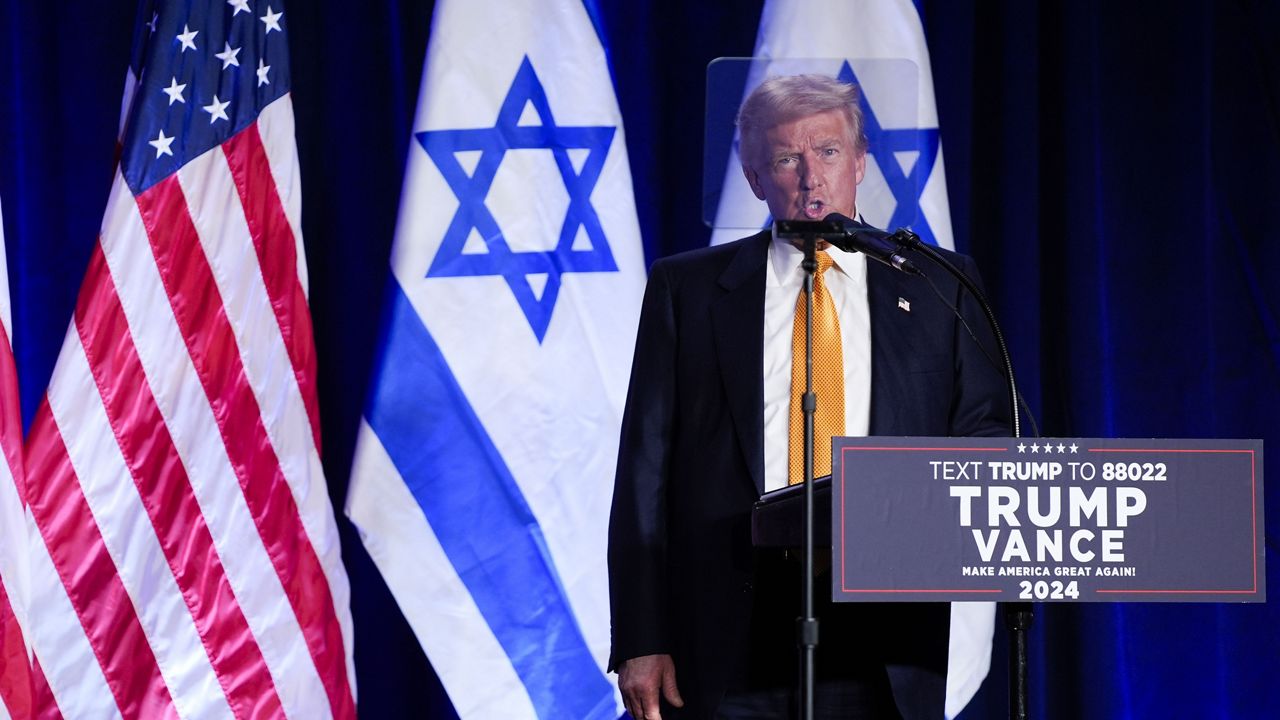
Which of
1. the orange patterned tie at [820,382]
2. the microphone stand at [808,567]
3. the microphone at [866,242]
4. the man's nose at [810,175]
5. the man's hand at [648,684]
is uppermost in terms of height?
the man's nose at [810,175]

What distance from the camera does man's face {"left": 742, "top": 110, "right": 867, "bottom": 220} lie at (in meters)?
1.96

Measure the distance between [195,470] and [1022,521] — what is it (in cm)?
209

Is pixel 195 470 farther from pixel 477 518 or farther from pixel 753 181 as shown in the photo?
pixel 753 181

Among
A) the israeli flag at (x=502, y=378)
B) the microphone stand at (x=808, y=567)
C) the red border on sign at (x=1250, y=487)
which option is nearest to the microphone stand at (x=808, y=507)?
the microphone stand at (x=808, y=567)

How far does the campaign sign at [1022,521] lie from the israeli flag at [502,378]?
1761mm

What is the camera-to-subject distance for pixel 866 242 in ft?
5.19

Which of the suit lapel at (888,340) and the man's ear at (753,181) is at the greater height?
the man's ear at (753,181)

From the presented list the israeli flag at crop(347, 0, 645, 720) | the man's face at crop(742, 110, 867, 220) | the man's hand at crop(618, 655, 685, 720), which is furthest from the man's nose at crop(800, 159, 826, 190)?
the israeli flag at crop(347, 0, 645, 720)

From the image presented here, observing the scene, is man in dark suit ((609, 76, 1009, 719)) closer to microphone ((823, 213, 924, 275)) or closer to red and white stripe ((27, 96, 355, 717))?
microphone ((823, 213, 924, 275))

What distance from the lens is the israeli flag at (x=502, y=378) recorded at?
3.08 m

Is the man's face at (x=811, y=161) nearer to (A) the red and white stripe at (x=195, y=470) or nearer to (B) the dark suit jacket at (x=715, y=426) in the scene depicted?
(B) the dark suit jacket at (x=715, y=426)

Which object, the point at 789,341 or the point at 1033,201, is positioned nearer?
the point at 789,341

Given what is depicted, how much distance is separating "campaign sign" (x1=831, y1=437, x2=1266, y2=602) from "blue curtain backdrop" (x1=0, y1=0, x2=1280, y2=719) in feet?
6.31

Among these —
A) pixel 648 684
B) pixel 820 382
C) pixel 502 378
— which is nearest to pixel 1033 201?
pixel 502 378
